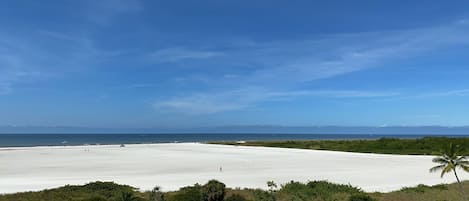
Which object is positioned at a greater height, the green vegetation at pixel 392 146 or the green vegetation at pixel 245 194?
the green vegetation at pixel 392 146

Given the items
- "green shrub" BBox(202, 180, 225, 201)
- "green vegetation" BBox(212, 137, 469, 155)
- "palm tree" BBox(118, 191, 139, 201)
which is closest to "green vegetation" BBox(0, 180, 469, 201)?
"green shrub" BBox(202, 180, 225, 201)

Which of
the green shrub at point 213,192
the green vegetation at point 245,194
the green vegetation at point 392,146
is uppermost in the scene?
the green vegetation at point 392,146

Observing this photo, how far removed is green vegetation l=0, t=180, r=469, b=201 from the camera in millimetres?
22828

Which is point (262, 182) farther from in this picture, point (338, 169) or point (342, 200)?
point (338, 169)

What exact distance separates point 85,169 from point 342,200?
28380mm

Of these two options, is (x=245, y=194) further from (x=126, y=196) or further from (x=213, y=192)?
(x=126, y=196)

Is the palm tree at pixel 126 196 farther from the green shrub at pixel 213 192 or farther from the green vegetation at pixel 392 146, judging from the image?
the green vegetation at pixel 392 146

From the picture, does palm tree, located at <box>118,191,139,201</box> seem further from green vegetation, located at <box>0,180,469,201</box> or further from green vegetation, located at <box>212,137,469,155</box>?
green vegetation, located at <box>212,137,469,155</box>

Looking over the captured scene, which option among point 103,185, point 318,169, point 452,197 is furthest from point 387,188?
point 103,185

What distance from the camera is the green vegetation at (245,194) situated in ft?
74.9

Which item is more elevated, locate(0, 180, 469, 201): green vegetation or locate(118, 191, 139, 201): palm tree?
locate(118, 191, 139, 201): palm tree

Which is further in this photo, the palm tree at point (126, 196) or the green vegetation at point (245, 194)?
the green vegetation at point (245, 194)

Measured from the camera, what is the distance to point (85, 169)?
153ft

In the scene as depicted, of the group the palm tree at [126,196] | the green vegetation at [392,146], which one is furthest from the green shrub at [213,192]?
the green vegetation at [392,146]
